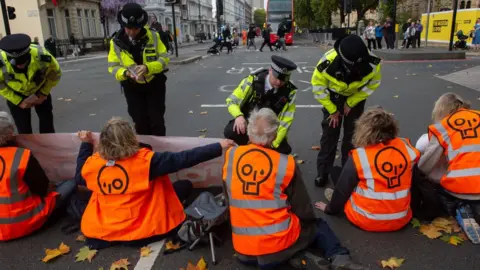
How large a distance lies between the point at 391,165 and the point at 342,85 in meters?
1.18

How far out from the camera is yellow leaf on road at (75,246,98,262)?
3.06 m

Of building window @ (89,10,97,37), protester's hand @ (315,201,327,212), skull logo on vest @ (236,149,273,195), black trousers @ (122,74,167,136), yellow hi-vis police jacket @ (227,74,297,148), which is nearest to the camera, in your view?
skull logo on vest @ (236,149,273,195)

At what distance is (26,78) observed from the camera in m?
4.44

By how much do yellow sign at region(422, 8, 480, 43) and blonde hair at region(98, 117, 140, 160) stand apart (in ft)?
86.0

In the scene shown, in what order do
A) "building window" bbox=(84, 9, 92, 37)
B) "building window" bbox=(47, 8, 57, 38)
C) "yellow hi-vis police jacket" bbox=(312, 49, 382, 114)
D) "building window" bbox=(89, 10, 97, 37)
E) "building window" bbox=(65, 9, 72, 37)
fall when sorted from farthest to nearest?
"building window" bbox=(89, 10, 97, 37) → "building window" bbox=(84, 9, 92, 37) → "building window" bbox=(65, 9, 72, 37) → "building window" bbox=(47, 8, 57, 38) → "yellow hi-vis police jacket" bbox=(312, 49, 382, 114)

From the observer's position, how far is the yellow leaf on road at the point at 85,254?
10.0ft

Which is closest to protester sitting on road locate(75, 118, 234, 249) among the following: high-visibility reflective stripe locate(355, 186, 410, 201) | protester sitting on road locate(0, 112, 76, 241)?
protester sitting on road locate(0, 112, 76, 241)

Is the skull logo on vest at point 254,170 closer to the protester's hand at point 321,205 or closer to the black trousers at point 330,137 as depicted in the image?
the protester's hand at point 321,205

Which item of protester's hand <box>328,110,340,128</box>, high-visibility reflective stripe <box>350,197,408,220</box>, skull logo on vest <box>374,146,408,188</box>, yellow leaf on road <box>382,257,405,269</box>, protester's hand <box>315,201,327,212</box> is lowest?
yellow leaf on road <box>382,257,405,269</box>

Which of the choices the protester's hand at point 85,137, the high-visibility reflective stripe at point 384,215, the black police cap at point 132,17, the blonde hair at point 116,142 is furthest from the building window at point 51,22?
the high-visibility reflective stripe at point 384,215

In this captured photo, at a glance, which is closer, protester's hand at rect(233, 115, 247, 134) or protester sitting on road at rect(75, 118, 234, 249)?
protester sitting on road at rect(75, 118, 234, 249)

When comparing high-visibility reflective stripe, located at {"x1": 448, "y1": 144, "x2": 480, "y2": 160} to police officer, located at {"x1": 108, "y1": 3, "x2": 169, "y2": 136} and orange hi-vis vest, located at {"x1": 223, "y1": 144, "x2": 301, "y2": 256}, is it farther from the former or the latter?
police officer, located at {"x1": 108, "y1": 3, "x2": 169, "y2": 136}

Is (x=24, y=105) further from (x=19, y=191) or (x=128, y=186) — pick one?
(x=128, y=186)

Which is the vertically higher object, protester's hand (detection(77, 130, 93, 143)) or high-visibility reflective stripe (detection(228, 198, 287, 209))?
protester's hand (detection(77, 130, 93, 143))
